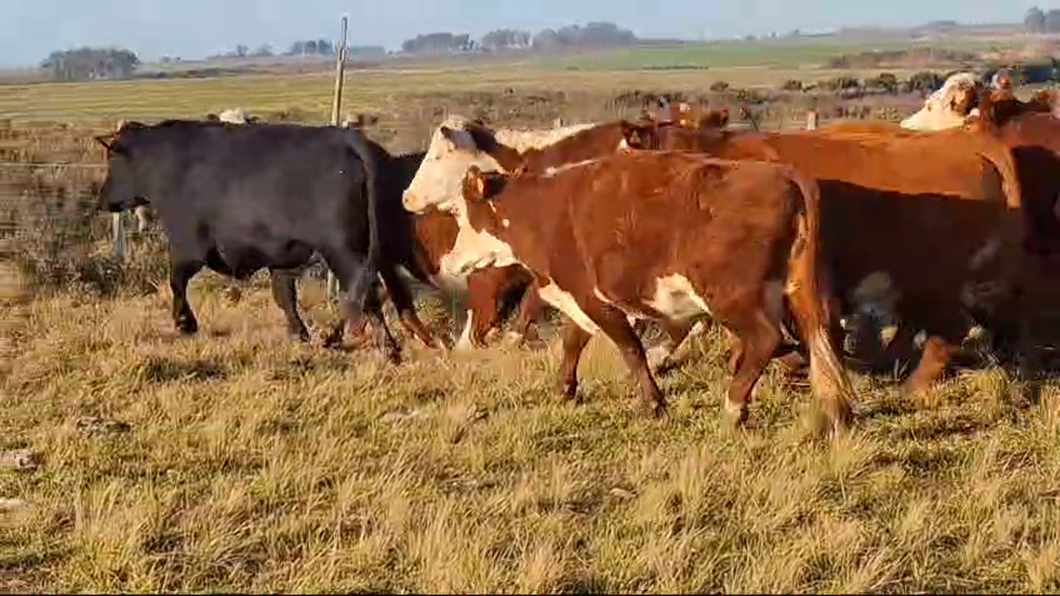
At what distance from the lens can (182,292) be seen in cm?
1078

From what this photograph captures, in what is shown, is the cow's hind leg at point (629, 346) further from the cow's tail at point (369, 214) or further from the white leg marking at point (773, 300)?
the cow's tail at point (369, 214)

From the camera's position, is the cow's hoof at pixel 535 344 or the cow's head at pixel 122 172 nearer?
the cow's hoof at pixel 535 344

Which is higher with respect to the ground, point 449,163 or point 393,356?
point 449,163

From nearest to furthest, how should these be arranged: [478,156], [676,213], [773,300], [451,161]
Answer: [773,300] → [676,213] → [451,161] → [478,156]

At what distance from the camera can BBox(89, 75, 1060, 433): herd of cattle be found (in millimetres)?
7547

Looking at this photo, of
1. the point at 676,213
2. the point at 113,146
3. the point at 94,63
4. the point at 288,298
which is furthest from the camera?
the point at 94,63

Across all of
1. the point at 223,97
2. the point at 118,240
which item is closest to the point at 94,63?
the point at 223,97

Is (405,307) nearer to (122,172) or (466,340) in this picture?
(466,340)

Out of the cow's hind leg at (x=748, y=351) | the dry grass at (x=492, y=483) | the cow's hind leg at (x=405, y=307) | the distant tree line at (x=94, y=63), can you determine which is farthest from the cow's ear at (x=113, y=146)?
the distant tree line at (x=94, y=63)

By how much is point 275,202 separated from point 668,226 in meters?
3.47

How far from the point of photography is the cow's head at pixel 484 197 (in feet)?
28.3

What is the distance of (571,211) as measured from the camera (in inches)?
323

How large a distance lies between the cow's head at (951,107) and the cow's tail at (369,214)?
3.81 m

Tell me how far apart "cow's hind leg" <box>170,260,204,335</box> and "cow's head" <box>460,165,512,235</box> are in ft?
9.24
